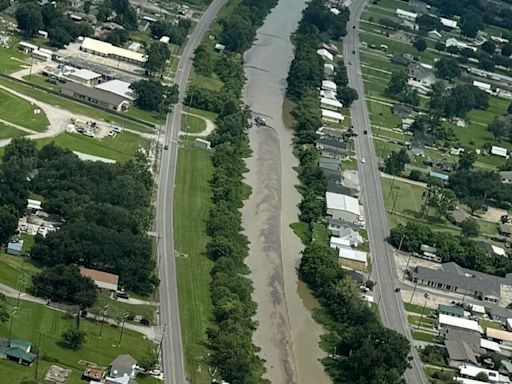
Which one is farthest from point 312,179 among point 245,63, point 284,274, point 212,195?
point 245,63

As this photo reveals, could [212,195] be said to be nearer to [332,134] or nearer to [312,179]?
[312,179]

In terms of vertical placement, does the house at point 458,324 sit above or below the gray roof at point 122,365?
above

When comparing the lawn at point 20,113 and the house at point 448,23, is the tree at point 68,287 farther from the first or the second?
the house at point 448,23

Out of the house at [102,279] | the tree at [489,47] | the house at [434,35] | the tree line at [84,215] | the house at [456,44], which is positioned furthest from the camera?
the house at [434,35]

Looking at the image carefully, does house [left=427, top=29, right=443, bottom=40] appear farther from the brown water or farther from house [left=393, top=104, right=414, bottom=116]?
house [left=393, top=104, right=414, bottom=116]

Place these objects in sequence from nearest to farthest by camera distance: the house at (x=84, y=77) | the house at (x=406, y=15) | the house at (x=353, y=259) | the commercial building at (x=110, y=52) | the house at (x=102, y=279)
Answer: the house at (x=102, y=279), the house at (x=353, y=259), the house at (x=84, y=77), the commercial building at (x=110, y=52), the house at (x=406, y=15)

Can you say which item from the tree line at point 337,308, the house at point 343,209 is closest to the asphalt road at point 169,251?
the tree line at point 337,308

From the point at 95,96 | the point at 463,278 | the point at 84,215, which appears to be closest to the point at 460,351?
the point at 463,278

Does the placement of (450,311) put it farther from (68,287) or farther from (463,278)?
(68,287)
